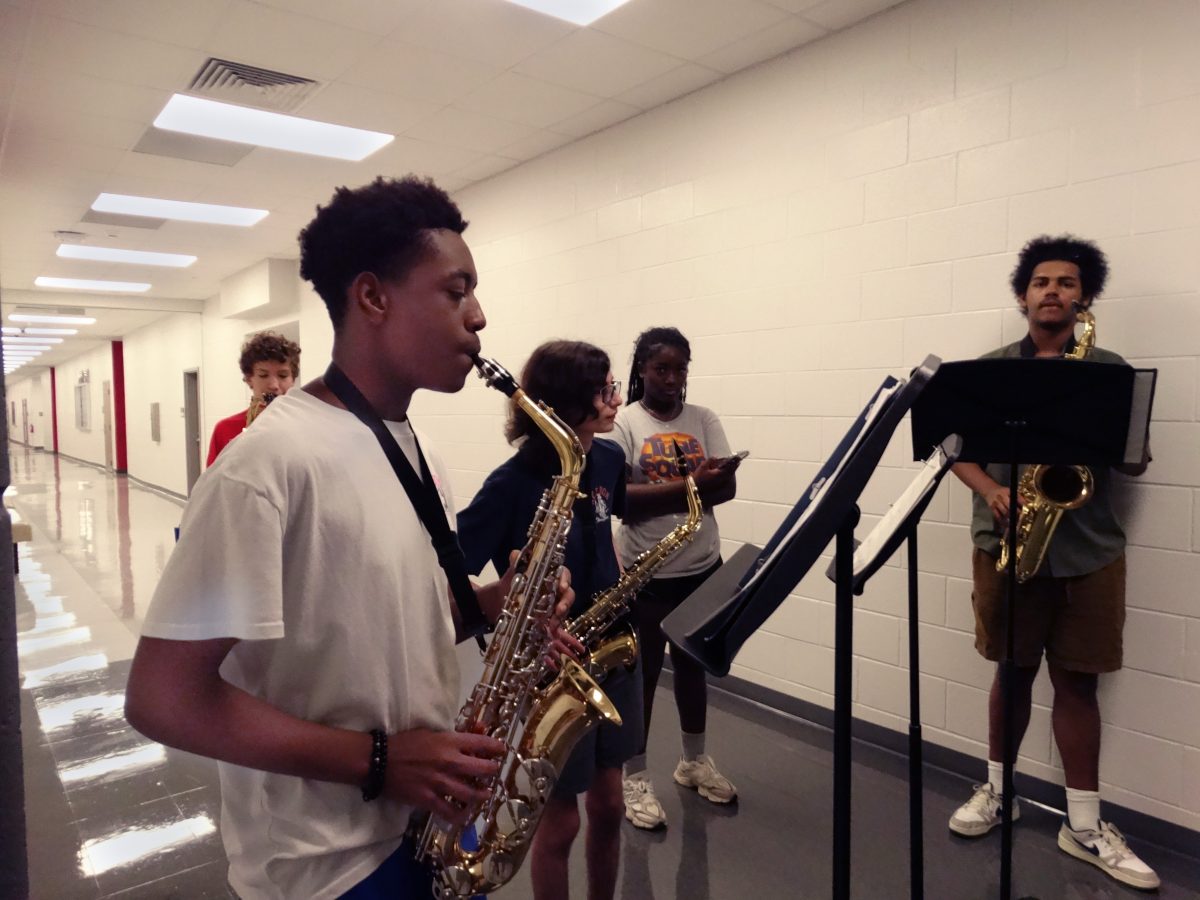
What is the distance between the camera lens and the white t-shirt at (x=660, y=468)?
287cm

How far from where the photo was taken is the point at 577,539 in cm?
197

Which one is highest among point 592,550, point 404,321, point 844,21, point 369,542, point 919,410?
point 844,21

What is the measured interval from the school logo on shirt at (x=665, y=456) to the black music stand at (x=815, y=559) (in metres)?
1.63

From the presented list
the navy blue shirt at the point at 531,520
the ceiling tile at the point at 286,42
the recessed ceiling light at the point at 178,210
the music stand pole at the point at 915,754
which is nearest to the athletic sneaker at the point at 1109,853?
the music stand pole at the point at 915,754

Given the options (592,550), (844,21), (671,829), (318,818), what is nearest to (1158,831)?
(671,829)

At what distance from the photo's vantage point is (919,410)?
1.96m

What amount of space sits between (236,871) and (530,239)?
191 inches

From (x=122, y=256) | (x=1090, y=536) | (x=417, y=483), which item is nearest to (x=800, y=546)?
(x=417, y=483)

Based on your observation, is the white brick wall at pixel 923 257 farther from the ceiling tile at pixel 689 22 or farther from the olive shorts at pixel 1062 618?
the ceiling tile at pixel 689 22

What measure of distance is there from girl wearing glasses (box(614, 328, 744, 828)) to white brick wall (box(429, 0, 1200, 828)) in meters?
0.90

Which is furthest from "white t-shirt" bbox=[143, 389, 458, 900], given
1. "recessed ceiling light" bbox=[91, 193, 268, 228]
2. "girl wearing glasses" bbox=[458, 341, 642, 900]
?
"recessed ceiling light" bbox=[91, 193, 268, 228]

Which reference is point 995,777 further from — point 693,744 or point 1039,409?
point 1039,409

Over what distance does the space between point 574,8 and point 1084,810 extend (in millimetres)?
3700

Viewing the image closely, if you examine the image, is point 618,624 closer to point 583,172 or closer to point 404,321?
point 404,321
